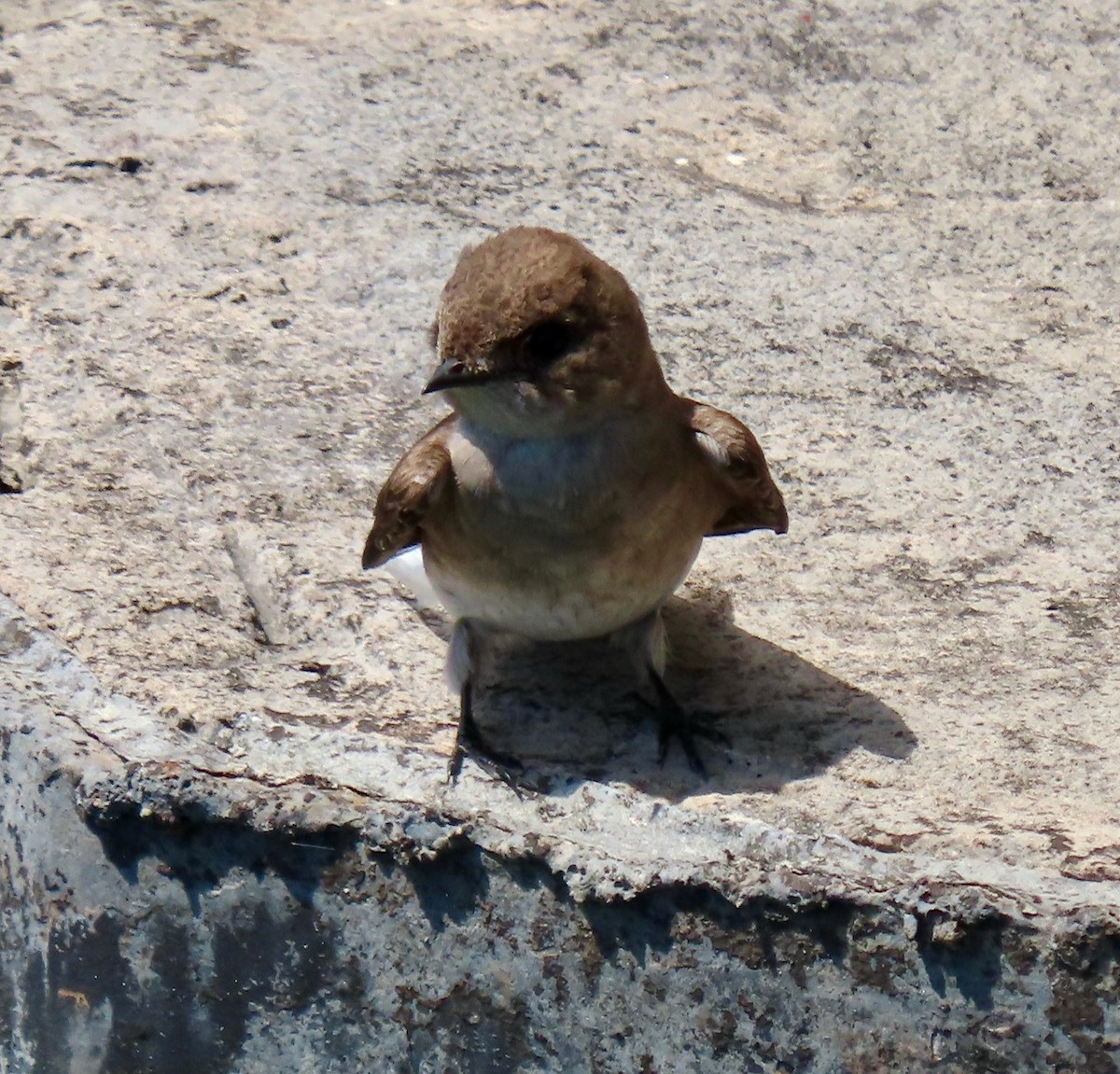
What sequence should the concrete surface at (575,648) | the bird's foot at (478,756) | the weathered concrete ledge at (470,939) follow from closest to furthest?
the weathered concrete ledge at (470,939) → the concrete surface at (575,648) → the bird's foot at (478,756)

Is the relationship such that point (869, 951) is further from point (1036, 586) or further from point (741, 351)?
point (741, 351)

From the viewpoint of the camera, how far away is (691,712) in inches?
155

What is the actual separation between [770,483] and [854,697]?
524mm

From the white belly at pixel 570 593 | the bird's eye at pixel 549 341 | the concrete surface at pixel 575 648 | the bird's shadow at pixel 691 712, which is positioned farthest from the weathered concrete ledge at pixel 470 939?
the bird's eye at pixel 549 341

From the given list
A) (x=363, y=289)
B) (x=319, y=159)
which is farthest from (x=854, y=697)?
(x=319, y=159)

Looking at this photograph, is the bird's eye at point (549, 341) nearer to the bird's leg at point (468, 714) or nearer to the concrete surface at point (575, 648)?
the bird's leg at point (468, 714)

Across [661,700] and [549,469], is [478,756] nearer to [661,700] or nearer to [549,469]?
[661,700]

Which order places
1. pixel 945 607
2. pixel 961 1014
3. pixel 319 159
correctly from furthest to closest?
pixel 319 159 < pixel 945 607 < pixel 961 1014

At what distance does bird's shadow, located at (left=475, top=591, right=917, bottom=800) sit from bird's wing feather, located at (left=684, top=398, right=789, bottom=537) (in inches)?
13.5

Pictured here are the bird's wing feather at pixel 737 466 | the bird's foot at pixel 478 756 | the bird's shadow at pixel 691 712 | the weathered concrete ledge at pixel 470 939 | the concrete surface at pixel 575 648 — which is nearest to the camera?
the weathered concrete ledge at pixel 470 939

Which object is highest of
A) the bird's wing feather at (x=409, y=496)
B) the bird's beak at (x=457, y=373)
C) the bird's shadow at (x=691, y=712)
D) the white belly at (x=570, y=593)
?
the bird's beak at (x=457, y=373)

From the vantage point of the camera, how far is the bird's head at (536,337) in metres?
3.55

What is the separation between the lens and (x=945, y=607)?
429 cm

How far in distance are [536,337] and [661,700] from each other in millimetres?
879
